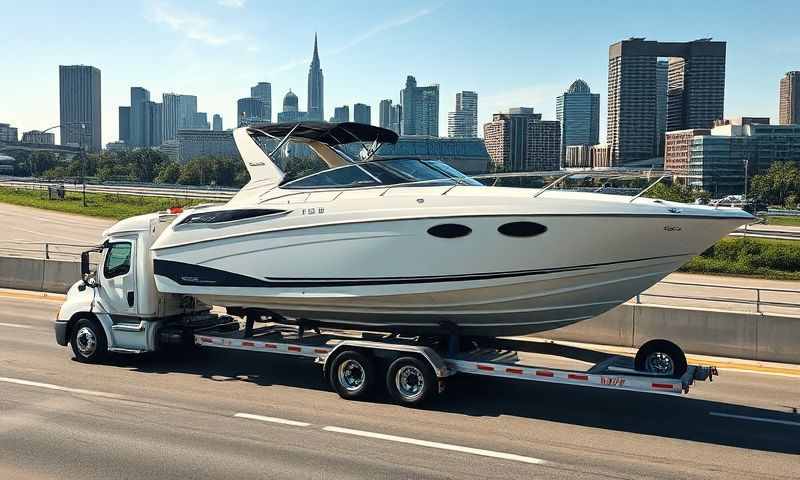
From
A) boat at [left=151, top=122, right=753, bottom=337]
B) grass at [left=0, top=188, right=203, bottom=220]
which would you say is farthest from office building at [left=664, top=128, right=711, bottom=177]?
boat at [left=151, top=122, right=753, bottom=337]

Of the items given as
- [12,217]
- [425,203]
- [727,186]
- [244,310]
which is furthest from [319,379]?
[727,186]

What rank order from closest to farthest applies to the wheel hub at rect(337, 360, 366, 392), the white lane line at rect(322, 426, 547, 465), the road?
the road
the white lane line at rect(322, 426, 547, 465)
the wheel hub at rect(337, 360, 366, 392)

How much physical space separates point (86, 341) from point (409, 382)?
5.86m

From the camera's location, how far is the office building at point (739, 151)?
125375mm

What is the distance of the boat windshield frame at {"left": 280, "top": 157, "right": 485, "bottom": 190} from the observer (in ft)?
36.4

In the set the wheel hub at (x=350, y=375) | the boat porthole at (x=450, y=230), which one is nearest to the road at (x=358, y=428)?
the wheel hub at (x=350, y=375)

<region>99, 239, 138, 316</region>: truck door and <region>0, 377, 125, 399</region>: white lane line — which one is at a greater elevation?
<region>99, 239, 138, 316</region>: truck door

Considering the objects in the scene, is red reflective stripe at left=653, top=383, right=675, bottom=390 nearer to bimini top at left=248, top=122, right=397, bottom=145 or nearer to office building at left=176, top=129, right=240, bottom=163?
bimini top at left=248, top=122, right=397, bottom=145

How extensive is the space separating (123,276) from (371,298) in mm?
4566

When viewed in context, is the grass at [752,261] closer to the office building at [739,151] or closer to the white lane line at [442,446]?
the white lane line at [442,446]

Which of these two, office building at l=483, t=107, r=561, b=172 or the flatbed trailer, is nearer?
the flatbed trailer

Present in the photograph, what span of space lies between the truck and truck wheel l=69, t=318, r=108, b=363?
0.02 meters

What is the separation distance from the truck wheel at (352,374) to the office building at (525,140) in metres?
58.1

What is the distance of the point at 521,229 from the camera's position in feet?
32.2
